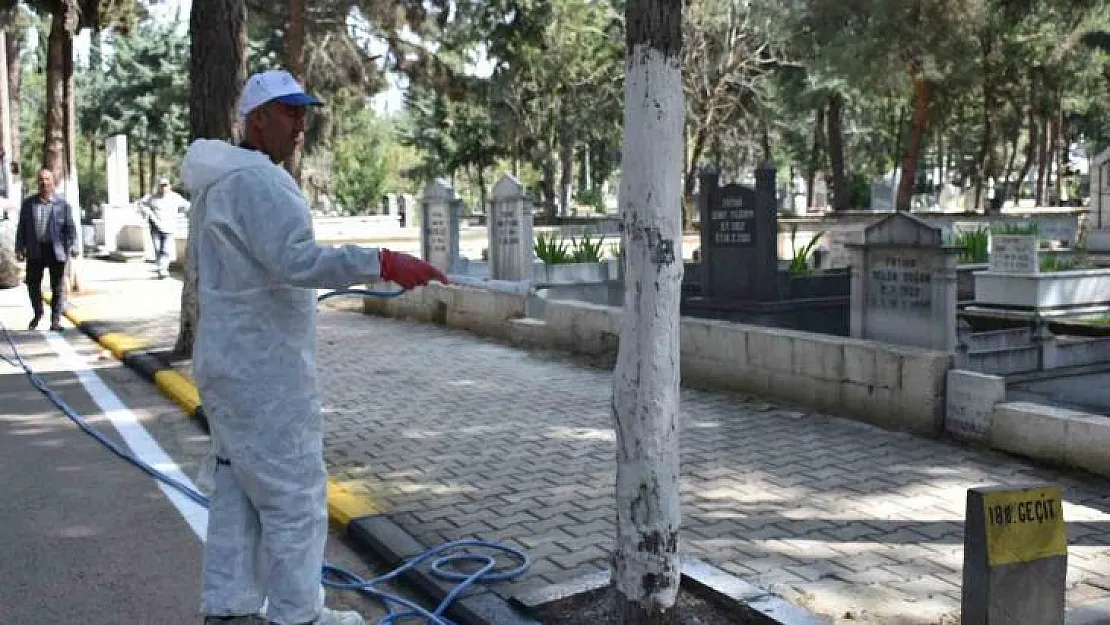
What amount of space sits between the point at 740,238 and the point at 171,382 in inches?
239

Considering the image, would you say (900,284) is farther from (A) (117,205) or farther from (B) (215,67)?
(A) (117,205)

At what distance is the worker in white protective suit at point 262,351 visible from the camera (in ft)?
11.5

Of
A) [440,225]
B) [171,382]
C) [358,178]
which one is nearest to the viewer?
[171,382]

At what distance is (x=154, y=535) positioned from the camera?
5809mm

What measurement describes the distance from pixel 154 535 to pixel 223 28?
642cm

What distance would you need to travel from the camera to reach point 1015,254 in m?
12.9

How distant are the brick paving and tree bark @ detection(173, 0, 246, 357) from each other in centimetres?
290

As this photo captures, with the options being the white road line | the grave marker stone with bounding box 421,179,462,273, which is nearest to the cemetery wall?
the white road line

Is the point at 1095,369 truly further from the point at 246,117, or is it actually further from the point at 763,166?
the point at 246,117

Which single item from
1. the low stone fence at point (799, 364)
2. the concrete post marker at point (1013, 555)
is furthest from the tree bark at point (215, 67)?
the concrete post marker at point (1013, 555)

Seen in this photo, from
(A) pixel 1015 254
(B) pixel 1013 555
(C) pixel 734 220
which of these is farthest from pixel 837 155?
(B) pixel 1013 555

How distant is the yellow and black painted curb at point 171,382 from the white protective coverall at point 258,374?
1081 millimetres

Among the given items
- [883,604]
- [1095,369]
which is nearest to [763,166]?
[1095,369]

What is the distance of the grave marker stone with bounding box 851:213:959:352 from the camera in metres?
8.32
